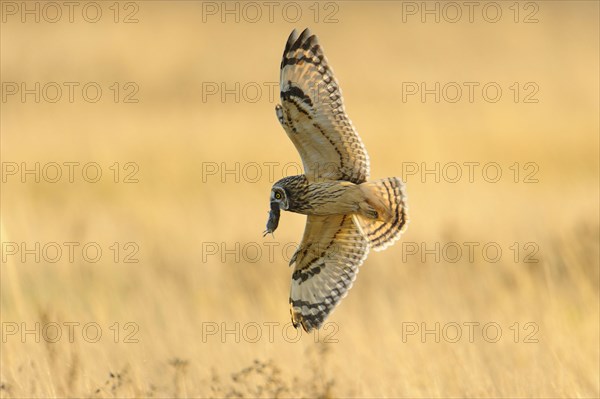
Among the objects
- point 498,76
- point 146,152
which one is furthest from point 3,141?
point 498,76

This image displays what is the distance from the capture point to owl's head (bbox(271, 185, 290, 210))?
18.1 ft

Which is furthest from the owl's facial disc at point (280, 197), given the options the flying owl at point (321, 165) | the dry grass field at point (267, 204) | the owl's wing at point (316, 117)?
the dry grass field at point (267, 204)

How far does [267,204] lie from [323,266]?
6556mm

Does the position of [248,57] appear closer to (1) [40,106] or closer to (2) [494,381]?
(1) [40,106]

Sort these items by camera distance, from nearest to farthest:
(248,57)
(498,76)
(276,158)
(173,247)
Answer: (173,247) → (276,158) → (498,76) → (248,57)

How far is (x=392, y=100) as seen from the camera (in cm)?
1850

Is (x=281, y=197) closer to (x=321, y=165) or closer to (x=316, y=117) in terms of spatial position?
(x=321, y=165)

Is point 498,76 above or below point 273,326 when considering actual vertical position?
above

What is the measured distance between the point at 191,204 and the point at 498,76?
853cm

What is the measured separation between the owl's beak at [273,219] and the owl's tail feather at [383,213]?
0.40 meters

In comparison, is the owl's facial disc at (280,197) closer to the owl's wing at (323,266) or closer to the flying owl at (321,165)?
the flying owl at (321,165)

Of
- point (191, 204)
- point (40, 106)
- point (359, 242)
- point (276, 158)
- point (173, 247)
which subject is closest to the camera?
point (359, 242)

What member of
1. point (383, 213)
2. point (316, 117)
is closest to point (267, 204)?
point (383, 213)

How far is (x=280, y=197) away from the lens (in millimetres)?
5527
